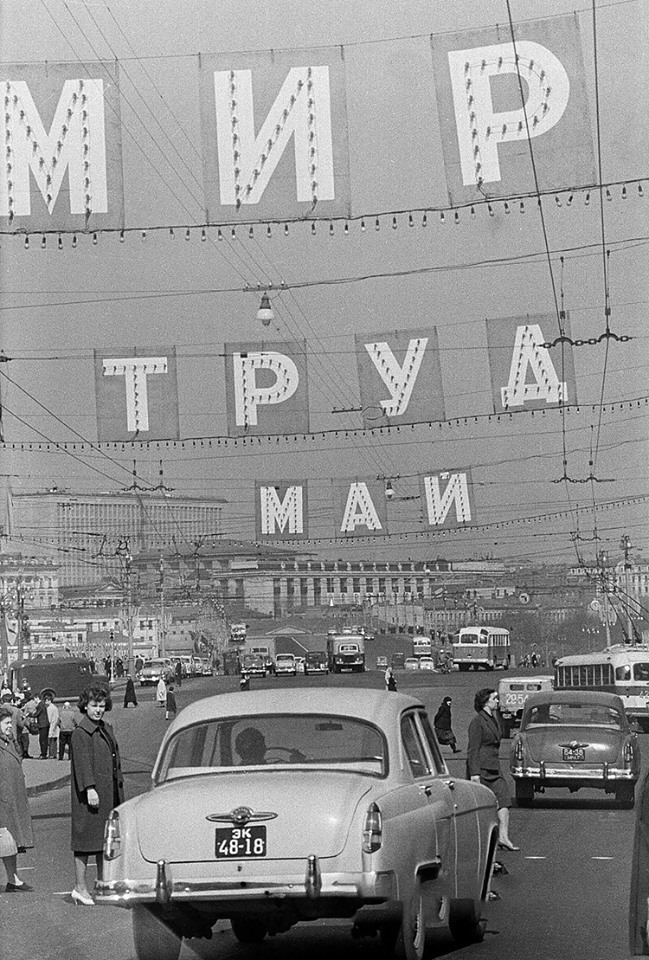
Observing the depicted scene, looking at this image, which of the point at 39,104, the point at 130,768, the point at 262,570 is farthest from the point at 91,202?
the point at 262,570

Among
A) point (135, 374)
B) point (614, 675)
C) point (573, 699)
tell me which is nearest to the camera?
point (573, 699)

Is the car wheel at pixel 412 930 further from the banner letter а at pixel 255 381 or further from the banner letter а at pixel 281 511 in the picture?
the banner letter а at pixel 281 511

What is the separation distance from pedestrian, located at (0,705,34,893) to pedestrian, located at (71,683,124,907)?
41.0 inches

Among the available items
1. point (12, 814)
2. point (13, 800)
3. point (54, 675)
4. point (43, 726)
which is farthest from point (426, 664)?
point (12, 814)

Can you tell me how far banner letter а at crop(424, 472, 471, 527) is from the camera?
33.0 meters

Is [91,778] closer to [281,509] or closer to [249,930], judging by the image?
[249,930]

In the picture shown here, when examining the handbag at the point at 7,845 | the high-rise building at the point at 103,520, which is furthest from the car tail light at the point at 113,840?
the high-rise building at the point at 103,520

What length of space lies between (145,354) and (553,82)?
862 cm

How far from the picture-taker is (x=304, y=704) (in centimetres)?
998

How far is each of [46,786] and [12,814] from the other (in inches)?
578

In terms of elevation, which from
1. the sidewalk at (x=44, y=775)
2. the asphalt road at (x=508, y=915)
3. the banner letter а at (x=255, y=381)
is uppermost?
the banner letter а at (x=255, y=381)

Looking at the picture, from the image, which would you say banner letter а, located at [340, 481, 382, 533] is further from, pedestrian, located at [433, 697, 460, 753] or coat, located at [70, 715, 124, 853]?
coat, located at [70, 715, 124, 853]

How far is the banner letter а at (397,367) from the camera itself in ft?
79.5

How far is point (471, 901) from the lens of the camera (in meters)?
10.5
